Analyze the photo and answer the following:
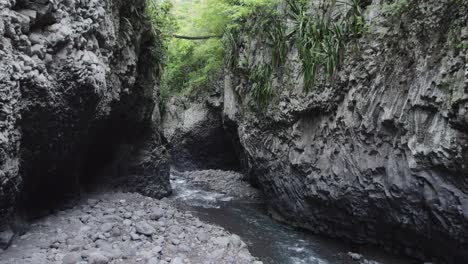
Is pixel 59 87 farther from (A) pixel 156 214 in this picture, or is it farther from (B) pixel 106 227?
(A) pixel 156 214

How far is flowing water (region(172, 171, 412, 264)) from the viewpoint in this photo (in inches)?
267

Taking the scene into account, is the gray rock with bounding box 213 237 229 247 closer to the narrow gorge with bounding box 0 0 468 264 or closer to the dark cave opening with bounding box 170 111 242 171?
the narrow gorge with bounding box 0 0 468 264

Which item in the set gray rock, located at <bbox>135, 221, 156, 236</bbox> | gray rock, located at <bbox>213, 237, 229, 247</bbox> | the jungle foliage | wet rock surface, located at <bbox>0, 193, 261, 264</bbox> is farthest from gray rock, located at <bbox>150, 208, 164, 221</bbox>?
the jungle foliage

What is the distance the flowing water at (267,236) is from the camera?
6.78m

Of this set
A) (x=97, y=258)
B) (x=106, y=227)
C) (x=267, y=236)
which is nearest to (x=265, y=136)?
(x=267, y=236)

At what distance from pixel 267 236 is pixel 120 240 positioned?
353cm

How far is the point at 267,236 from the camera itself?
7949 mm

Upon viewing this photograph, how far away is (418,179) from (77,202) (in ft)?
21.6

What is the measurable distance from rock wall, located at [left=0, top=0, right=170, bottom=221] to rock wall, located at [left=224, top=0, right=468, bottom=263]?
13.2 feet

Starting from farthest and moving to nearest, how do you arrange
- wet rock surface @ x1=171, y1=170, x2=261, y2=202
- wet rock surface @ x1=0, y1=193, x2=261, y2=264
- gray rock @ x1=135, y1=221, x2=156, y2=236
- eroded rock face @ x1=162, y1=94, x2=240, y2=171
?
eroded rock face @ x1=162, y1=94, x2=240, y2=171
wet rock surface @ x1=171, y1=170, x2=261, y2=202
gray rock @ x1=135, y1=221, x2=156, y2=236
wet rock surface @ x1=0, y1=193, x2=261, y2=264

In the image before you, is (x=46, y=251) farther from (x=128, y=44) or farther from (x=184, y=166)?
(x=184, y=166)

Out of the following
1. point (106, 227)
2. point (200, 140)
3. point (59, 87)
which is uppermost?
point (59, 87)

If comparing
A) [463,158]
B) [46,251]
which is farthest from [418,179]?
[46,251]

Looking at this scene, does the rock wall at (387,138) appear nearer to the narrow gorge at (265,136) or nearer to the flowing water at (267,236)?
the narrow gorge at (265,136)
